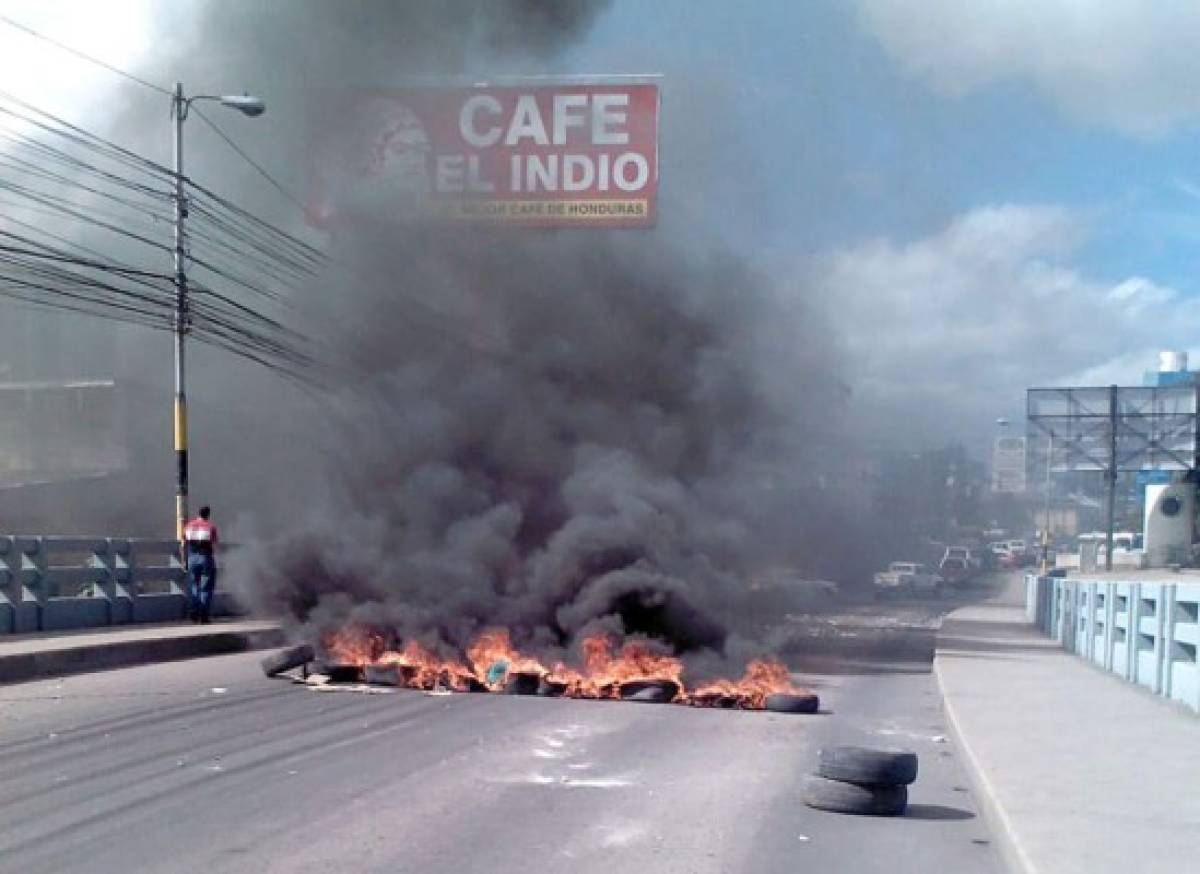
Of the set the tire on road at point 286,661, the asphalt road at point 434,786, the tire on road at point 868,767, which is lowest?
the tire on road at point 286,661

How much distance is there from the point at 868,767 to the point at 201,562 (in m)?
12.8

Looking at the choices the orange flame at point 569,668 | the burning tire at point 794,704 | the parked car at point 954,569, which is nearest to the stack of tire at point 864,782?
the burning tire at point 794,704

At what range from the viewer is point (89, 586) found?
17.8 metres

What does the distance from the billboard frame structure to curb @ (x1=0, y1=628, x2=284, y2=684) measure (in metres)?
25.6

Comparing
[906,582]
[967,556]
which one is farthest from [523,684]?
[967,556]

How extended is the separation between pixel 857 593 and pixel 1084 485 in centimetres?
993

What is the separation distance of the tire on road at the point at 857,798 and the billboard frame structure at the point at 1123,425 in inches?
1188

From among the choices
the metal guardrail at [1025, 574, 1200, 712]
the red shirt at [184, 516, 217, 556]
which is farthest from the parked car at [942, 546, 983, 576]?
the red shirt at [184, 516, 217, 556]

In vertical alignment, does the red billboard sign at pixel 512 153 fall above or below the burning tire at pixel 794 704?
above

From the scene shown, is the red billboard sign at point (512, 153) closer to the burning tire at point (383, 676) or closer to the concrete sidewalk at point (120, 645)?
the concrete sidewalk at point (120, 645)

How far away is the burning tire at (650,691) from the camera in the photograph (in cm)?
1281

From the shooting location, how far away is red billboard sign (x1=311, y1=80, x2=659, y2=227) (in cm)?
2080

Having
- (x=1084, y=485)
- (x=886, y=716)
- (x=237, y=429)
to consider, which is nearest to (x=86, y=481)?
(x=237, y=429)

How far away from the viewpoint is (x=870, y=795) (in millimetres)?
7469
